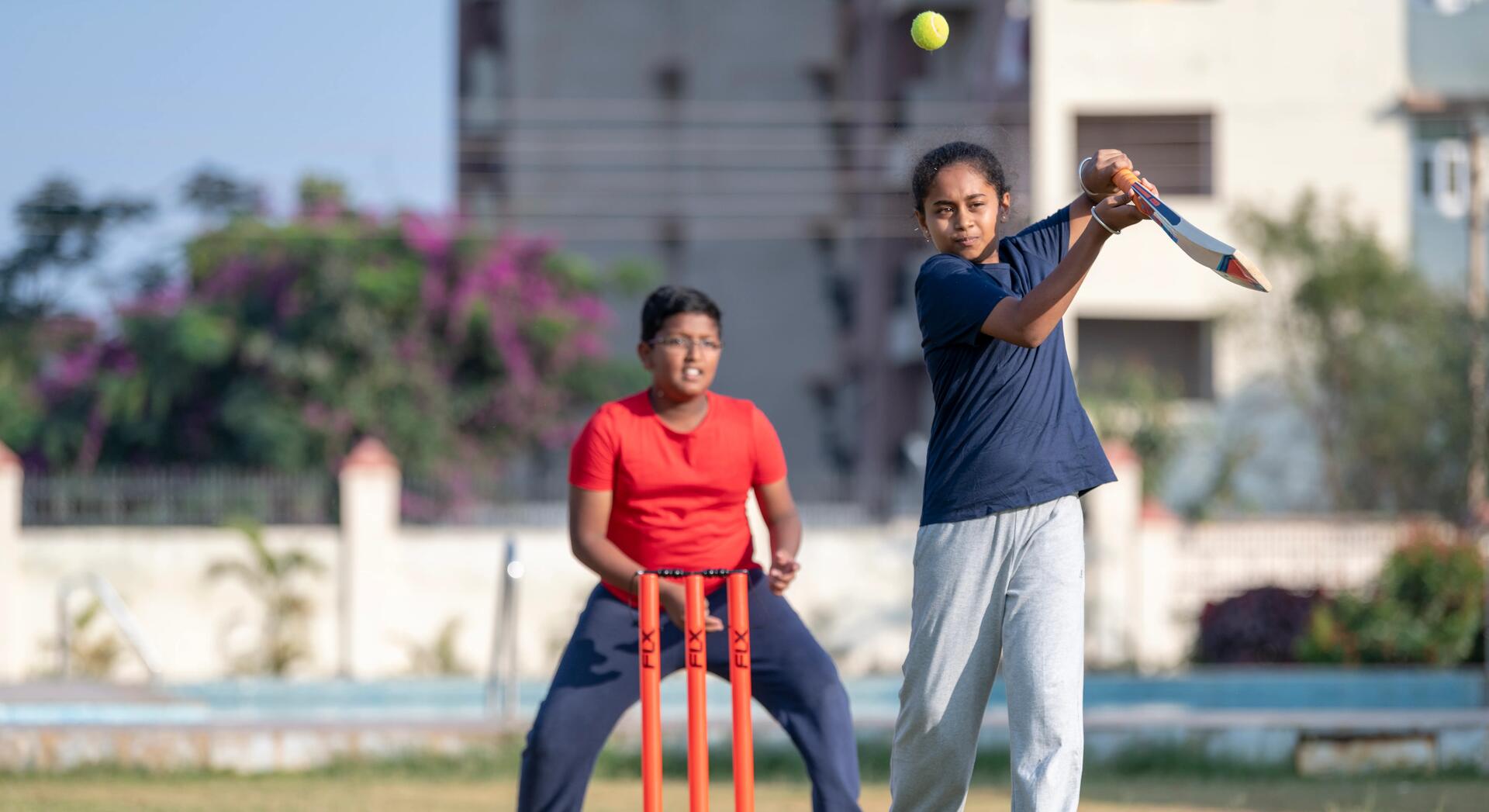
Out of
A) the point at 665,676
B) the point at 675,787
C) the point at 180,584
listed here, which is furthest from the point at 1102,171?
the point at 180,584

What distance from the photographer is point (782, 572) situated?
204 inches

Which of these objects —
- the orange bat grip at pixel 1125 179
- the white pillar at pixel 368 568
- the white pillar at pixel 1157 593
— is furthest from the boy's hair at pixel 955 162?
the white pillar at pixel 1157 593

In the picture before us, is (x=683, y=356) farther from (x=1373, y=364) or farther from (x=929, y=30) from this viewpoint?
(x=1373, y=364)

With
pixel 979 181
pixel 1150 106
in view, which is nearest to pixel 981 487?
pixel 979 181

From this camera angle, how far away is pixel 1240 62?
2141cm

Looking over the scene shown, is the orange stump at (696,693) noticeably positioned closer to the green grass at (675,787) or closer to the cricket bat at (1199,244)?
the cricket bat at (1199,244)

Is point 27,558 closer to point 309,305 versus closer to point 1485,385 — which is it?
point 309,305

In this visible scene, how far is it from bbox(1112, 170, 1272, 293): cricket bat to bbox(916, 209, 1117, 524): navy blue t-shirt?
41cm

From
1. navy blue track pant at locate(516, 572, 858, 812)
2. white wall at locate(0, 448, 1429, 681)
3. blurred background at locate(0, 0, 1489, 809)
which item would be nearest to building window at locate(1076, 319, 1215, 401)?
blurred background at locate(0, 0, 1489, 809)

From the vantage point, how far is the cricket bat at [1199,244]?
3812 mm

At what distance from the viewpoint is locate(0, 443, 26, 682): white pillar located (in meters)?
A: 15.3

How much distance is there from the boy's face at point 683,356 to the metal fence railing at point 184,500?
11279mm

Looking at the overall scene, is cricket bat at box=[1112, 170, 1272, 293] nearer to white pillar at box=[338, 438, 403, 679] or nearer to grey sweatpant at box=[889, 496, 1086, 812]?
grey sweatpant at box=[889, 496, 1086, 812]

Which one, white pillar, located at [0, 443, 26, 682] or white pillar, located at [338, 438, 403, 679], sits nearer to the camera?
white pillar, located at [0, 443, 26, 682]
